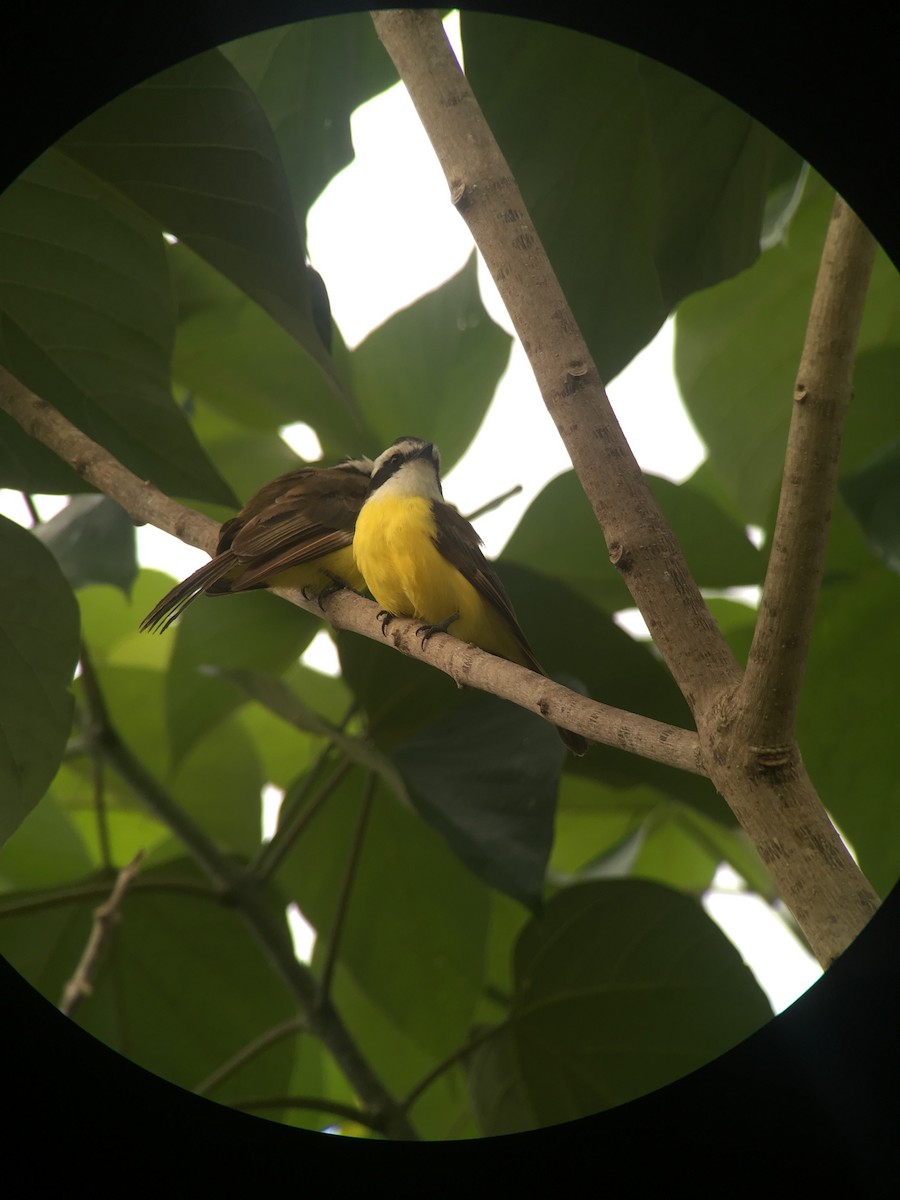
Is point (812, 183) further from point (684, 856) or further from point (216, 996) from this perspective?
point (216, 996)

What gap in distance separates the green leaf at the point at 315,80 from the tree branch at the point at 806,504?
0.54m

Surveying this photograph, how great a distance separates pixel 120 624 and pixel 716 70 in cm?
108

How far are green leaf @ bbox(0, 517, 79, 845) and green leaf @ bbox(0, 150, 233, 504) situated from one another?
0.10m

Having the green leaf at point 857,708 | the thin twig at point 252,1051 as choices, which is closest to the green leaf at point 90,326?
the thin twig at point 252,1051

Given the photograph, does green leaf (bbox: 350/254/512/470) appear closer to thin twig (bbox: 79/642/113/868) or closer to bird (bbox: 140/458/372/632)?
bird (bbox: 140/458/372/632)

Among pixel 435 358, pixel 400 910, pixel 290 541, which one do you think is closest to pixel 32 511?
pixel 290 541

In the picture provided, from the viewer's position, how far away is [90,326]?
99 cm

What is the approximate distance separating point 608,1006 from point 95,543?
26.7 inches

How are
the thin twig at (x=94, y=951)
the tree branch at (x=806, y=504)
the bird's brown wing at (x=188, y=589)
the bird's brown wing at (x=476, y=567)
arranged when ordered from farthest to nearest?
the bird's brown wing at (x=476, y=567) < the bird's brown wing at (x=188, y=589) < the thin twig at (x=94, y=951) < the tree branch at (x=806, y=504)

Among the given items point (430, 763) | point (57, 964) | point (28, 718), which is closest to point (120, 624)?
point (57, 964)

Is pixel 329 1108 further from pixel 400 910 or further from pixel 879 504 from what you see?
pixel 879 504

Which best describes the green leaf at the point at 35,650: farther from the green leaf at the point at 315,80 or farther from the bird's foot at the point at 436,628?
the green leaf at the point at 315,80

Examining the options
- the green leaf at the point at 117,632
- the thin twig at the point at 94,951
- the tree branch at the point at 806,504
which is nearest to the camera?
the tree branch at the point at 806,504

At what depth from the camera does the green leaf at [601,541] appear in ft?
3.38
